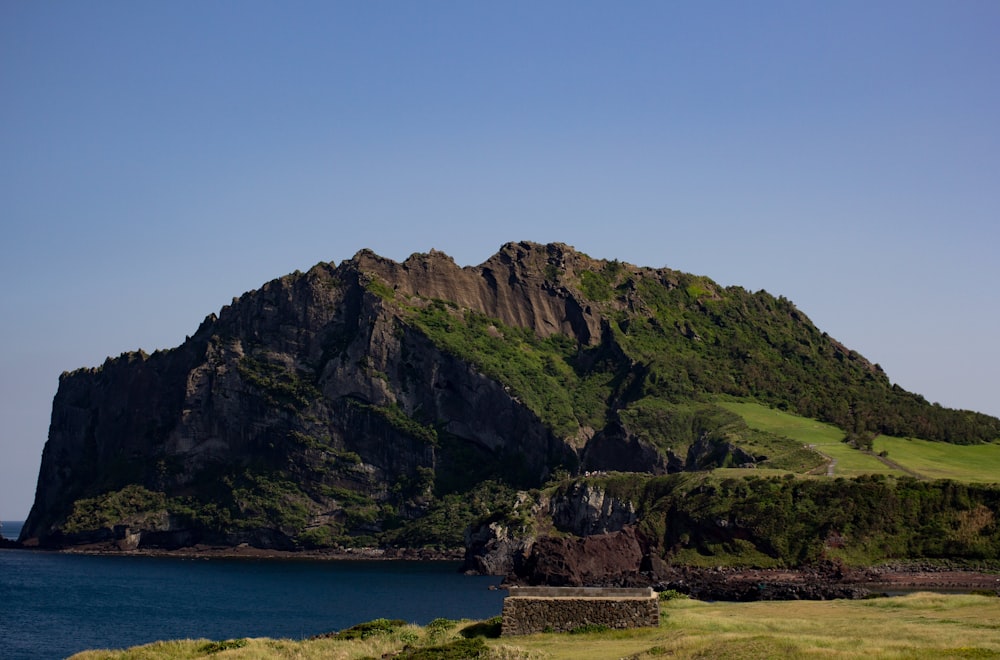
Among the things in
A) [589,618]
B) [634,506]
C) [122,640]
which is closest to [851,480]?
[634,506]

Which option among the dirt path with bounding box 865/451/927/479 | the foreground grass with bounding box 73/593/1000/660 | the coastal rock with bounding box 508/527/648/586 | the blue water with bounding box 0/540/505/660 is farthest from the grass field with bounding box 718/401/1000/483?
the foreground grass with bounding box 73/593/1000/660

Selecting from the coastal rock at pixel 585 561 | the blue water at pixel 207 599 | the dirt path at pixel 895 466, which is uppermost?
the dirt path at pixel 895 466

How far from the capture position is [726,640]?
137ft

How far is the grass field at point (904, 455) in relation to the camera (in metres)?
152

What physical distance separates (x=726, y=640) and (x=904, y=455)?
13651 centimetres

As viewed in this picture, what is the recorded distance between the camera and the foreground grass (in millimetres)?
39250

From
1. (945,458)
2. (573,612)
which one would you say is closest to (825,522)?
(945,458)

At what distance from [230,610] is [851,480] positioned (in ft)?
242

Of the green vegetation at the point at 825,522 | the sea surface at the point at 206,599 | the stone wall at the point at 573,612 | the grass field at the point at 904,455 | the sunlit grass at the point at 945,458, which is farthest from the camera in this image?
the grass field at the point at 904,455

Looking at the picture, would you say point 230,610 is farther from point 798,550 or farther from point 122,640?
point 798,550

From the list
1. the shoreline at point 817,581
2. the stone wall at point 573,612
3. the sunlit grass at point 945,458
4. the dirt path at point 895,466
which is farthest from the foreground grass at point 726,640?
the sunlit grass at point 945,458

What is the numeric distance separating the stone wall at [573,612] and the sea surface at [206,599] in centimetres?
3636

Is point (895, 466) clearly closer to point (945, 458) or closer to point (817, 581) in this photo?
point (945, 458)

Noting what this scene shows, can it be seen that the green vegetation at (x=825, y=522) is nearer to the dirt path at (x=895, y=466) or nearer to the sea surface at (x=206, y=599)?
the dirt path at (x=895, y=466)
